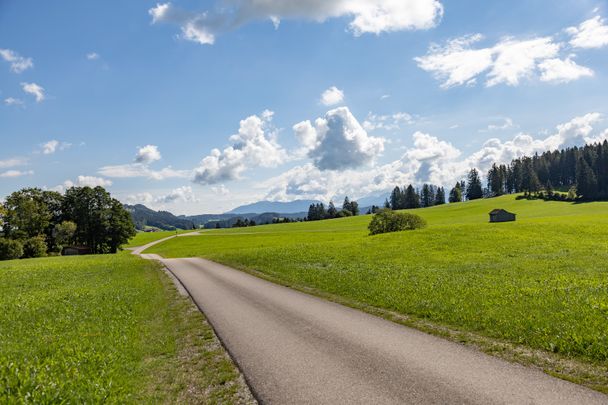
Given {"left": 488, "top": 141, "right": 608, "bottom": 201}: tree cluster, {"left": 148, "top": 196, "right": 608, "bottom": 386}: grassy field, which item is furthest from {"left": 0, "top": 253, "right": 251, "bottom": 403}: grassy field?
{"left": 488, "top": 141, "right": 608, "bottom": 201}: tree cluster

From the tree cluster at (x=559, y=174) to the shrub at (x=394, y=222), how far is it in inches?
4099

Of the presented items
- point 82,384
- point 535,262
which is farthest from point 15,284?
point 535,262

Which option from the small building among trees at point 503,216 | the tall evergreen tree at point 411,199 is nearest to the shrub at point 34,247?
the small building among trees at point 503,216

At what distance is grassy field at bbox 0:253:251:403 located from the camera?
805 centimetres

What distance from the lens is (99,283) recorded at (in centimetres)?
2788

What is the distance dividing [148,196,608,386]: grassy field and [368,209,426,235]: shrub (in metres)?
13.8

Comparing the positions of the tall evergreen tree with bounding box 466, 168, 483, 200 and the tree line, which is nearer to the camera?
the tree line

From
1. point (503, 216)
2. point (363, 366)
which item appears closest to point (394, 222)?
point (503, 216)

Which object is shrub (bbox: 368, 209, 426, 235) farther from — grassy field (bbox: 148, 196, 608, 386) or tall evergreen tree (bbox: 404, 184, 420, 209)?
tall evergreen tree (bbox: 404, 184, 420, 209)

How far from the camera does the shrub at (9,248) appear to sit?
75019mm

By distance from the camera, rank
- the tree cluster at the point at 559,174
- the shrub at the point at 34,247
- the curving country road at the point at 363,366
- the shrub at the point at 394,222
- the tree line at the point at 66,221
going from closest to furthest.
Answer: the curving country road at the point at 363,366 < the shrub at the point at 394,222 < the shrub at the point at 34,247 < the tree line at the point at 66,221 < the tree cluster at the point at 559,174

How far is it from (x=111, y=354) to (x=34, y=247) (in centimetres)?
9016

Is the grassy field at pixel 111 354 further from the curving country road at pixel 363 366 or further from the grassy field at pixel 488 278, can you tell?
the grassy field at pixel 488 278

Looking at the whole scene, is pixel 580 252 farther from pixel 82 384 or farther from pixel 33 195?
pixel 33 195
